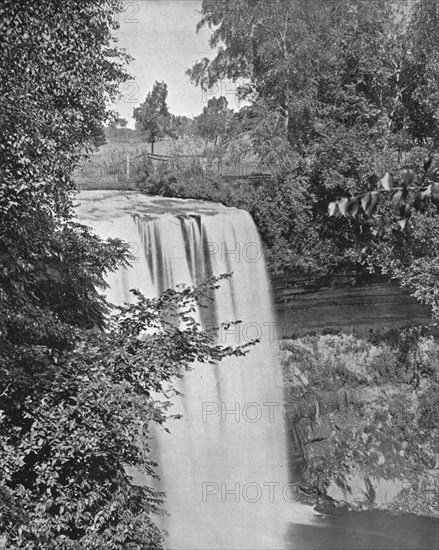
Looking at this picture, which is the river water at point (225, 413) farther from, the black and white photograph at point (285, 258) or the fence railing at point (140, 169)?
the fence railing at point (140, 169)

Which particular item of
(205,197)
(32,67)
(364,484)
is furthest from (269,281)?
(32,67)

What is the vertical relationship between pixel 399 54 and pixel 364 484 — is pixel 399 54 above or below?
above

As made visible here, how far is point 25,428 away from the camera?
200 inches

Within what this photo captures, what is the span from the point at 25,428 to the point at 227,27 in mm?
10678

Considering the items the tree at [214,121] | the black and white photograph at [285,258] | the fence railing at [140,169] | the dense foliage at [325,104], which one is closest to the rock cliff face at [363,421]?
the black and white photograph at [285,258]

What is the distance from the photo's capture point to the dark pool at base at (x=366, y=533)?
37.4ft

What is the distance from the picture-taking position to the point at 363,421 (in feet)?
43.6

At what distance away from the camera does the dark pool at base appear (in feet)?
37.4

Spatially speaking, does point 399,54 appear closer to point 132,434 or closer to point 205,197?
point 205,197

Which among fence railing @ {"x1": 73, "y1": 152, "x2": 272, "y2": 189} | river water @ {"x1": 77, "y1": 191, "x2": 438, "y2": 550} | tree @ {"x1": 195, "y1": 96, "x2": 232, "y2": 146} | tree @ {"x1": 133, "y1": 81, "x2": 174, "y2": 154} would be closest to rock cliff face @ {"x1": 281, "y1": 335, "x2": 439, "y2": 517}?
river water @ {"x1": 77, "y1": 191, "x2": 438, "y2": 550}

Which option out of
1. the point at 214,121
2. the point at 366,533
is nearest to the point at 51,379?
the point at 366,533

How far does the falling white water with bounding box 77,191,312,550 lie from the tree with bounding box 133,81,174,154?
1.86 metres

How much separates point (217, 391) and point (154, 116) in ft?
18.1

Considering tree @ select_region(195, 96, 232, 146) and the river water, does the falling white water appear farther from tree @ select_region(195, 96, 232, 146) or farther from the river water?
tree @ select_region(195, 96, 232, 146)
